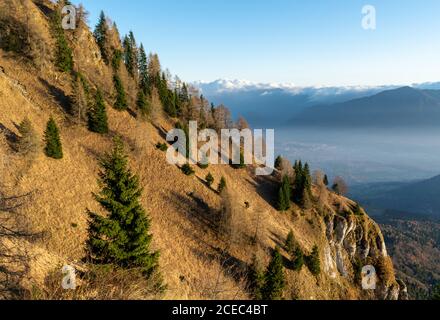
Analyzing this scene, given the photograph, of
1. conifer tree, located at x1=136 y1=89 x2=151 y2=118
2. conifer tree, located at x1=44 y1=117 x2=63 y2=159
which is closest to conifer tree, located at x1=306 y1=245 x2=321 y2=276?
conifer tree, located at x1=136 y1=89 x2=151 y2=118

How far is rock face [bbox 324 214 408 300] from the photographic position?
65.9 metres

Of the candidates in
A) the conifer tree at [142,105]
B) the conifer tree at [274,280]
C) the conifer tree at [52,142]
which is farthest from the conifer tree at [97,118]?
the conifer tree at [274,280]

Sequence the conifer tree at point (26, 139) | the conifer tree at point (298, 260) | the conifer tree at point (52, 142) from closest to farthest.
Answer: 1. the conifer tree at point (26, 139)
2. the conifer tree at point (52, 142)
3. the conifer tree at point (298, 260)

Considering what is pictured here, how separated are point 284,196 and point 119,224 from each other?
49.2m

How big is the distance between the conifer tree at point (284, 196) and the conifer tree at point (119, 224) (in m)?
46.3

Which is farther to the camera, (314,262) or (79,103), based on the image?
(314,262)

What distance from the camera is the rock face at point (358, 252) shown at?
65938mm

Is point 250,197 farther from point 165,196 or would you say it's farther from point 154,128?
point 154,128

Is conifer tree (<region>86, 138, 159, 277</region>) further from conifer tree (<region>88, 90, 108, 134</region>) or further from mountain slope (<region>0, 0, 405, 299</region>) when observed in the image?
conifer tree (<region>88, 90, 108, 134</region>)

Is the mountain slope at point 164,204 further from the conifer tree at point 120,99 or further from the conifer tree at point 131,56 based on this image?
the conifer tree at point 131,56

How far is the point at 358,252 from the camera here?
7238 cm

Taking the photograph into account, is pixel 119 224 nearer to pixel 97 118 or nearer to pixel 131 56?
pixel 97 118

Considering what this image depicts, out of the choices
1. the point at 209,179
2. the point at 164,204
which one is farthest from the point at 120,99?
the point at 164,204
